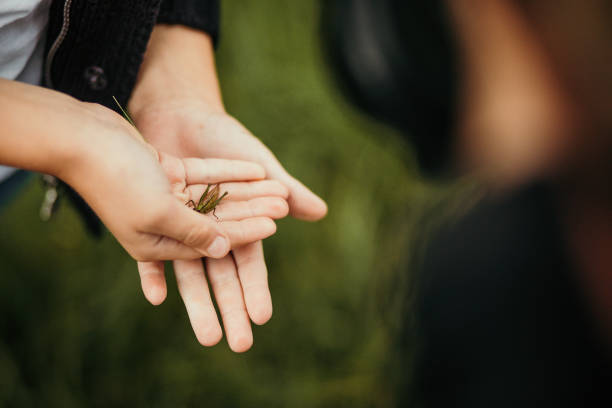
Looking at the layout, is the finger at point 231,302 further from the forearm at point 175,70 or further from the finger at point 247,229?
the forearm at point 175,70

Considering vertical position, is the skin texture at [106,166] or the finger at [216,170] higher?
the skin texture at [106,166]

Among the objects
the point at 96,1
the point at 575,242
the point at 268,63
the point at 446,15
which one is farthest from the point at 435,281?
the point at 268,63

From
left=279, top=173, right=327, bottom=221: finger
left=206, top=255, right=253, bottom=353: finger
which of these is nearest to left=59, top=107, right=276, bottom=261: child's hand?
left=206, top=255, right=253, bottom=353: finger

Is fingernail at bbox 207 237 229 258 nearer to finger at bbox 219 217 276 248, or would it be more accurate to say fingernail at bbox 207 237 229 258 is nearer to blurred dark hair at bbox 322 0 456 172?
finger at bbox 219 217 276 248

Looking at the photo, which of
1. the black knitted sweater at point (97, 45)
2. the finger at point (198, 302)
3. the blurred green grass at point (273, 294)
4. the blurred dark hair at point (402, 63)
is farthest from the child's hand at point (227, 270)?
the blurred green grass at point (273, 294)

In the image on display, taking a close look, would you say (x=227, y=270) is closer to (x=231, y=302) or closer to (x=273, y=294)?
(x=231, y=302)

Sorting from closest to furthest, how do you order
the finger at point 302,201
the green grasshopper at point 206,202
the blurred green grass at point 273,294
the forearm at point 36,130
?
1. the forearm at point 36,130
2. the green grasshopper at point 206,202
3. the finger at point 302,201
4. the blurred green grass at point 273,294
